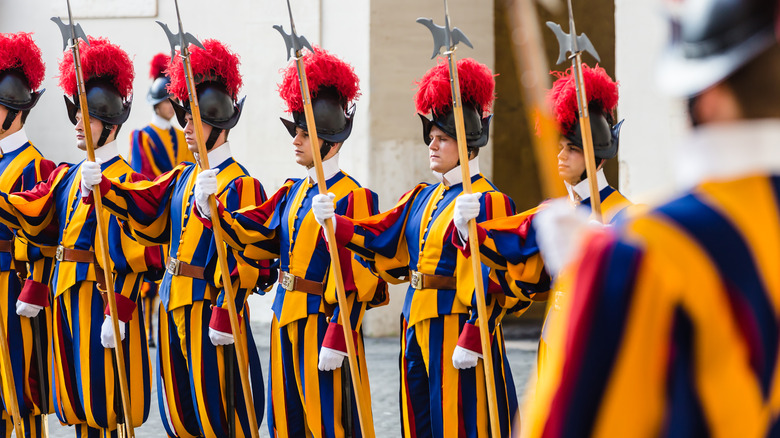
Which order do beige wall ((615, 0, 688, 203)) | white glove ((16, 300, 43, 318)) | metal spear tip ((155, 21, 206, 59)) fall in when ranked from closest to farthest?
metal spear tip ((155, 21, 206, 59)), white glove ((16, 300, 43, 318)), beige wall ((615, 0, 688, 203))

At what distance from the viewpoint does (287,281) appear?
4340 millimetres

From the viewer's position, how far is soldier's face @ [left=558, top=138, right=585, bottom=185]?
390cm

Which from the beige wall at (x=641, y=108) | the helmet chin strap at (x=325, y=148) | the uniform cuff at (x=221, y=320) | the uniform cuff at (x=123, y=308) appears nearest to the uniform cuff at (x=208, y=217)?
the uniform cuff at (x=221, y=320)

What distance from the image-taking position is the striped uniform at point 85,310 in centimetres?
487

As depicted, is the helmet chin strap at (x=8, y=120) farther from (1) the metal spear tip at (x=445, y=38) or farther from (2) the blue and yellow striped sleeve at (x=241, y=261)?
(1) the metal spear tip at (x=445, y=38)

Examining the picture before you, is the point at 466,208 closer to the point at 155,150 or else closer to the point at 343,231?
the point at 343,231

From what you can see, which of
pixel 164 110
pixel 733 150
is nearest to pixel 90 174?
pixel 733 150

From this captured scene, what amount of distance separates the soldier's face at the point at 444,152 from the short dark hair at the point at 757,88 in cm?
290

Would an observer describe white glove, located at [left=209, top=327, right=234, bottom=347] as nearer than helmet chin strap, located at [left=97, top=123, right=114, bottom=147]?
Yes

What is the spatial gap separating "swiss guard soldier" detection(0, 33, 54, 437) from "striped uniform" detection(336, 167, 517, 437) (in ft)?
6.40

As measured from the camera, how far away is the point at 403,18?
8469mm

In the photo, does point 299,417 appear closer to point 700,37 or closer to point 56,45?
point 700,37

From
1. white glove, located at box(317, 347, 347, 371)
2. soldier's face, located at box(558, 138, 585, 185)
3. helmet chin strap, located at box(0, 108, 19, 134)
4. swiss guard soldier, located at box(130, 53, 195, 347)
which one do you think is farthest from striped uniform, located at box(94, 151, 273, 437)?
swiss guard soldier, located at box(130, 53, 195, 347)

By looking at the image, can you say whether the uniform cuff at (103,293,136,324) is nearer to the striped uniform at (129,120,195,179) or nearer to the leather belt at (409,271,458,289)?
the leather belt at (409,271,458,289)
